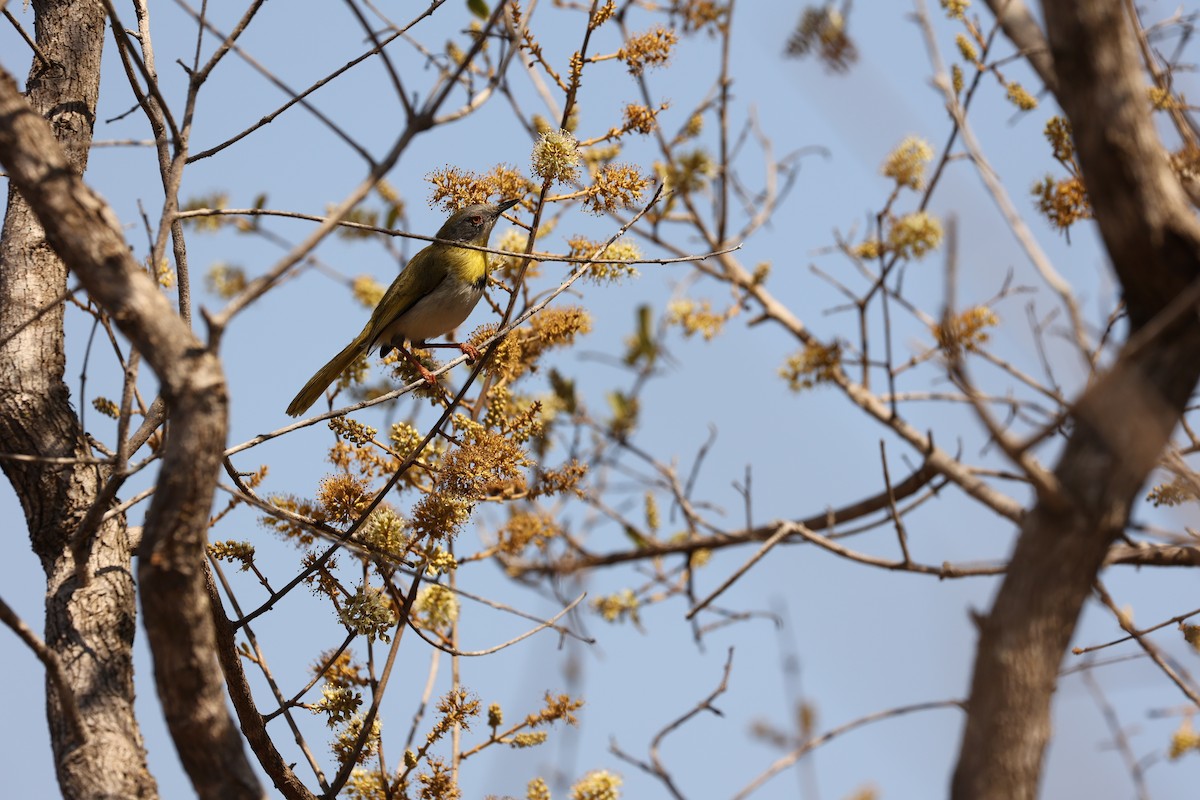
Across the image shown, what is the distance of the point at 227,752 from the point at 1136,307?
2.01m

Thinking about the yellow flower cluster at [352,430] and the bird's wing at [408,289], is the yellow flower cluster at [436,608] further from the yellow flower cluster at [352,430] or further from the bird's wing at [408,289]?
the bird's wing at [408,289]

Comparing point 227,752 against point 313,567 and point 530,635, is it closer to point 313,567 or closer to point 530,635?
point 313,567

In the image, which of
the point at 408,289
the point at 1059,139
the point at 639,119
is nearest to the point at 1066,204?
the point at 1059,139

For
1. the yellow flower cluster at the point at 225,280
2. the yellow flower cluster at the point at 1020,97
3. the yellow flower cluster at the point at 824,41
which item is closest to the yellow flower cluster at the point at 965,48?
the yellow flower cluster at the point at 1020,97

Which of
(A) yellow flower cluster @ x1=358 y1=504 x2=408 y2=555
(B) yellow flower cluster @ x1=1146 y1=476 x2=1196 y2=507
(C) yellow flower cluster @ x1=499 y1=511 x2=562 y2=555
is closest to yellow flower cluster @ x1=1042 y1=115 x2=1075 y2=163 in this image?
(B) yellow flower cluster @ x1=1146 y1=476 x2=1196 y2=507

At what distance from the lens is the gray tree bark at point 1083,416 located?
2010 millimetres

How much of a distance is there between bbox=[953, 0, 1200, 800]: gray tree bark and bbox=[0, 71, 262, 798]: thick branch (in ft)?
4.88

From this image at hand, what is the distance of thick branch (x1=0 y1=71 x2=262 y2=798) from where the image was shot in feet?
7.19

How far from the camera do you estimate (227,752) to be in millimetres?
2328

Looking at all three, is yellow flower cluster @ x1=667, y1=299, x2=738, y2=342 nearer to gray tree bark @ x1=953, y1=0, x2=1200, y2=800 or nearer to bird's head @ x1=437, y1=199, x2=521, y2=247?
bird's head @ x1=437, y1=199, x2=521, y2=247

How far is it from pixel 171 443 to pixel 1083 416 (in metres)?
1.70

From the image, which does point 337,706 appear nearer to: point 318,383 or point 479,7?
point 318,383

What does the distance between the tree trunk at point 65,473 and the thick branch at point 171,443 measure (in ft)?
0.64

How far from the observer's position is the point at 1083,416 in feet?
6.42
